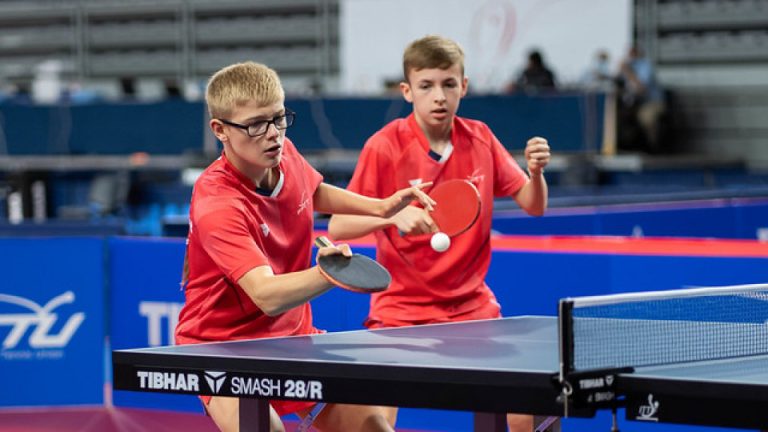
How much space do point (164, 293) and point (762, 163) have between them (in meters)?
11.3

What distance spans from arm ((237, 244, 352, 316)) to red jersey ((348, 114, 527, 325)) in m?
1.16

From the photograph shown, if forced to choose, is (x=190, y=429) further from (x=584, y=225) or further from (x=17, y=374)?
(x=584, y=225)

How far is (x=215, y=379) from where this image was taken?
3.01m

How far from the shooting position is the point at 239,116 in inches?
135

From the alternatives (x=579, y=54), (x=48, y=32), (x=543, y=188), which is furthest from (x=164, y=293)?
(x=48, y=32)

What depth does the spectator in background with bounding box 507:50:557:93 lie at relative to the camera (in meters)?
15.1

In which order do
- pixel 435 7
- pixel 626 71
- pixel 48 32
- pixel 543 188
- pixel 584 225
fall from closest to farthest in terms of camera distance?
pixel 543 188 → pixel 584 225 → pixel 626 71 → pixel 435 7 → pixel 48 32

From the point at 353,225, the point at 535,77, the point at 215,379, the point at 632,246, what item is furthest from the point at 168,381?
the point at 535,77

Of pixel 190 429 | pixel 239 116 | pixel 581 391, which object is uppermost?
pixel 239 116

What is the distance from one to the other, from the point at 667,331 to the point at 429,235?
125 centimetres

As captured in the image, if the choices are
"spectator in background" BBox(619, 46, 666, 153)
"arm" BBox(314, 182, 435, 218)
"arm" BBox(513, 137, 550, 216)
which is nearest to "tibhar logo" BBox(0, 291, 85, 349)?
"arm" BBox(513, 137, 550, 216)

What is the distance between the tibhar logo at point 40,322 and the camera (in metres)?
6.54

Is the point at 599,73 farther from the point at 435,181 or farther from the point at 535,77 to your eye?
the point at 435,181

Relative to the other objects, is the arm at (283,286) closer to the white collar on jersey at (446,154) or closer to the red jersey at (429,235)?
the red jersey at (429,235)
